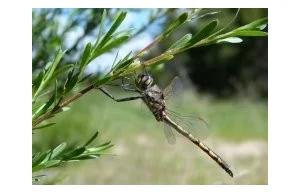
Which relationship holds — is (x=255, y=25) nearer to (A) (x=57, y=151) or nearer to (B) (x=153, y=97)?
(B) (x=153, y=97)

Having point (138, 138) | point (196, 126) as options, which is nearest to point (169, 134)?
point (196, 126)

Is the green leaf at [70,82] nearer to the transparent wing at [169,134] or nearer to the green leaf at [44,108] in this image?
the green leaf at [44,108]

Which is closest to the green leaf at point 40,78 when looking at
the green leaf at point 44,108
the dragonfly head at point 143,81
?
the green leaf at point 44,108

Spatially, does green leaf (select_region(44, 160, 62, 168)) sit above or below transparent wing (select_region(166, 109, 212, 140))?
below

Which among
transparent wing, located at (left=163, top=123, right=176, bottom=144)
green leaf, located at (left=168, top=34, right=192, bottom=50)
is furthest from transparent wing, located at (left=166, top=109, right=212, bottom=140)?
green leaf, located at (left=168, top=34, right=192, bottom=50)

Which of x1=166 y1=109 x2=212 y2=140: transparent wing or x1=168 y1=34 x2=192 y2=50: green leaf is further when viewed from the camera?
x1=166 y1=109 x2=212 y2=140: transparent wing

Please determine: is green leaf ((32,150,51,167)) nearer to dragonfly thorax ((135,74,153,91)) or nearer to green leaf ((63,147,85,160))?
green leaf ((63,147,85,160))
